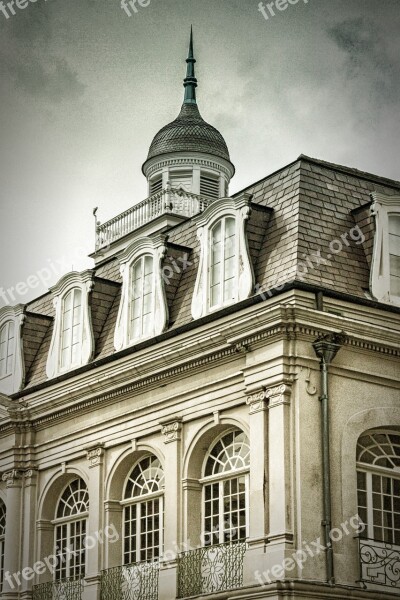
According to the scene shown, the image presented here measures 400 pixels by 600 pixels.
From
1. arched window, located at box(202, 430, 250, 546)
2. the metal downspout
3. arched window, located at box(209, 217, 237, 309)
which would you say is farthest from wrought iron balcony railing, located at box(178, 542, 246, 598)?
arched window, located at box(209, 217, 237, 309)

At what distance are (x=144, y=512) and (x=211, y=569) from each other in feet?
12.5

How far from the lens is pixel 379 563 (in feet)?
94.7

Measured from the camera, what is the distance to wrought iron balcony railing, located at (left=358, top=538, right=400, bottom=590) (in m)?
28.5

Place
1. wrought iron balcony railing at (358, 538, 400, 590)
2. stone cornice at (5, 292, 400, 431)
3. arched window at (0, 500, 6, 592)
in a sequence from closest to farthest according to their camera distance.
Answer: wrought iron balcony railing at (358, 538, 400, 590), stone cornice at (5, 292, 400, 431), arched window at (0, 500, 6, 592)

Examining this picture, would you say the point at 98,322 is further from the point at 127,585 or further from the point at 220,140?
the point at 220,140

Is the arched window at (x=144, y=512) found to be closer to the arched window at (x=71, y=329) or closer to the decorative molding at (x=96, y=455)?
the decorative molding at (x=96, y=455)

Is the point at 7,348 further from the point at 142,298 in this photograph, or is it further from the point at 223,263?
the point at 223,263

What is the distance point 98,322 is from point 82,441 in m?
3.05

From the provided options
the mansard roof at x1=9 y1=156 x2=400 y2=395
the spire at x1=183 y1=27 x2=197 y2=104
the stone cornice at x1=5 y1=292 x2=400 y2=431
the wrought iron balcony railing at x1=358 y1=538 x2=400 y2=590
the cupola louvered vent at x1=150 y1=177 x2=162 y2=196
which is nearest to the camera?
the wrought iron balcony railing at x1=358 y1=538 x2=400 y2=590

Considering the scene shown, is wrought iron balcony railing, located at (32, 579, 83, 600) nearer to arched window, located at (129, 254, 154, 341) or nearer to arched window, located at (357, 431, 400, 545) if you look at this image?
arched window, located at (129, 254, 154, 341)

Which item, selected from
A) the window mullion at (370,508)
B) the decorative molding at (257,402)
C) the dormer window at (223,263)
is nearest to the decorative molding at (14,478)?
the dormer window at (223,263)

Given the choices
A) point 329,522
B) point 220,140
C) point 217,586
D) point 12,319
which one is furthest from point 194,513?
point 220,140

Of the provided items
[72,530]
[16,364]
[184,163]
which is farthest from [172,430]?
[184,163]

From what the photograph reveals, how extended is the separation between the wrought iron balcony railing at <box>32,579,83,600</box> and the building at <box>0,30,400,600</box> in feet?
0.33
